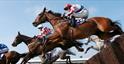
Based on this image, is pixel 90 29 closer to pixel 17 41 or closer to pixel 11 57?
pixel 11 57

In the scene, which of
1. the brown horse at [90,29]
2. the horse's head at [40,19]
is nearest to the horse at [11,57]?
the horse's head at [40,19]

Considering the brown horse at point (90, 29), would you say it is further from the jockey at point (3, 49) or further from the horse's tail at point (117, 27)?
the jockey at point (3, 49)

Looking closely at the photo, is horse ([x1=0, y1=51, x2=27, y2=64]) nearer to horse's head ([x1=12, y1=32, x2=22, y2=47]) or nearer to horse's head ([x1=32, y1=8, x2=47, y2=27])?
horse's head ([x1=12, y1=32, x2=22, y2=47])

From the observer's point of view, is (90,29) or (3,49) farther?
(3,49)

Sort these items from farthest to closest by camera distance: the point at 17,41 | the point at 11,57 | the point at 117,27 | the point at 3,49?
the point at 17,41 < the point at 3,49 < the point at 11,57 < the point at 117,27

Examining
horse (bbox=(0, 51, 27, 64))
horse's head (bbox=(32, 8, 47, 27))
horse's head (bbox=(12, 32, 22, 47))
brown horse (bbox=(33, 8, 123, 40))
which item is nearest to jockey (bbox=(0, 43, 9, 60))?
horse (bbox=(0, 51, 27, 64))

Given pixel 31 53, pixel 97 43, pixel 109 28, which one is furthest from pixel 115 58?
pixel 97 43

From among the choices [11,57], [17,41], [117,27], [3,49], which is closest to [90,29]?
[117,27]

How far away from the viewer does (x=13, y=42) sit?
15617mm

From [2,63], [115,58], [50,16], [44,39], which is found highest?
[115,58]

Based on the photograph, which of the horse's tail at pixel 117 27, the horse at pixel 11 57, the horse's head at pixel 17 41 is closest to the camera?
the horse's tail at pixel 117 27

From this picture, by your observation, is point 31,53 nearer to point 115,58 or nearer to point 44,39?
point 44,39

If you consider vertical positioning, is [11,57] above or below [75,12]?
below

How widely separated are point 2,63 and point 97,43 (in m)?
4.60
